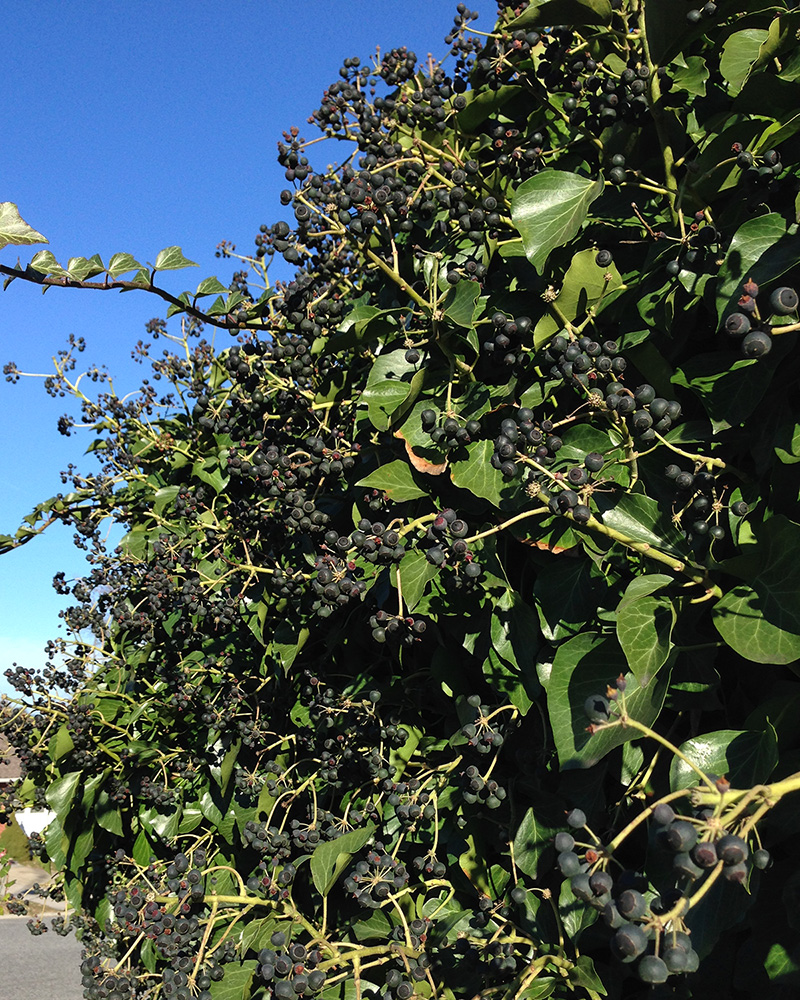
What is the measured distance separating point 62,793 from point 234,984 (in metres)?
1.63

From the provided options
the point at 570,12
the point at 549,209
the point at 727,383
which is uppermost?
the point at 570,12

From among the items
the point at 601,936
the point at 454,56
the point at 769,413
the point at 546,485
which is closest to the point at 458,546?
the point at 546,485

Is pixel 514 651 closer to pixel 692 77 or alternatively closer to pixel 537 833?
pixel 537 833

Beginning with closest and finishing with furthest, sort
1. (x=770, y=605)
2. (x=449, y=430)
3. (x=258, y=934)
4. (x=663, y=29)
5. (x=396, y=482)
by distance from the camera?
(x=770, y=605) → (x=663, y=29) → (x=449, y=430) → (x=396, y=482) → (x=258, y=934)

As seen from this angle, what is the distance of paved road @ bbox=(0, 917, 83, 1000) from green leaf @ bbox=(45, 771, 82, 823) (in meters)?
11.4

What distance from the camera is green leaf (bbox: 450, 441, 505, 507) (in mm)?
1624

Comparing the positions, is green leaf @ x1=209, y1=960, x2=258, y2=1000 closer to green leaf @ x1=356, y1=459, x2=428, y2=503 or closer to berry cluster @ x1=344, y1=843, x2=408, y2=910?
berry cluster @ x1=344, y1=843, x2=408, y2=910

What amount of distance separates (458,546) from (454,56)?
4.95ft

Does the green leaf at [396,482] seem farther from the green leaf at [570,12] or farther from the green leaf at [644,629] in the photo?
the green leaf at [570,12]

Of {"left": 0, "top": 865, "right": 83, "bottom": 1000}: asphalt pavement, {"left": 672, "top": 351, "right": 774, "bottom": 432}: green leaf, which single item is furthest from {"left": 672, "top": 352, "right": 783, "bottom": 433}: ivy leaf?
{"left": 0, "top": 865, "right": 83, "bottom": 1000}: asphalt pavement

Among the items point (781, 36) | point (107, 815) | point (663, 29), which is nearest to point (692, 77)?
point (663, 29)

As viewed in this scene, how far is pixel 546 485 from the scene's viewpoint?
56.6 inches

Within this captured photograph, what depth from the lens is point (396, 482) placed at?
186 centimetres

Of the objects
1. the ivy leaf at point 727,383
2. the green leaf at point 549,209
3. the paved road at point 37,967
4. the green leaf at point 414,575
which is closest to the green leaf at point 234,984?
the green leaf at point 414,575
